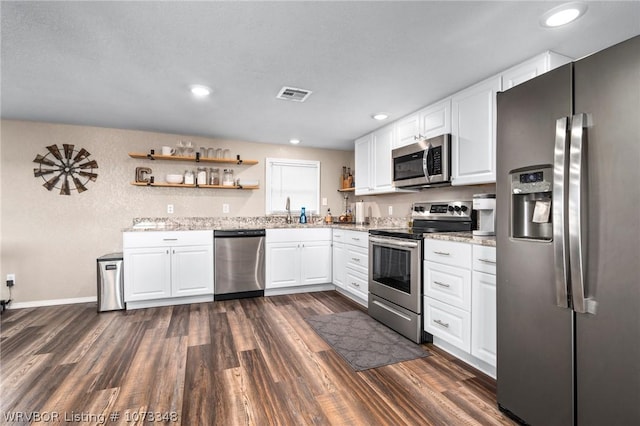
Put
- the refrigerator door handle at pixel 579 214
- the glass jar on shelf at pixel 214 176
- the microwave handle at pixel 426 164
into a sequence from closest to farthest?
the refrigerator door handle at pixel 579 214 → the microwave handle at pixel 426 164 → the glass jar on shelf at pixel 214 176

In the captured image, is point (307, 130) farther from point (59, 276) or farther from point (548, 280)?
point (59, 276)

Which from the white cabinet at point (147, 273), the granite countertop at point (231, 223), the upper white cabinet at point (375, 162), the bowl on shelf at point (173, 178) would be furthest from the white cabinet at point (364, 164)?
the white cabinet at point (147, 273)

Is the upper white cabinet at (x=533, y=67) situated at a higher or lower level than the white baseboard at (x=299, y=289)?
higher

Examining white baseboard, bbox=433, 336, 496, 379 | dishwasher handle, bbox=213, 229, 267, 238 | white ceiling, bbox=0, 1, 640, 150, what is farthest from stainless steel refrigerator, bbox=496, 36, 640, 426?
dishwasher handle, bbox=213, 229, 267, 238

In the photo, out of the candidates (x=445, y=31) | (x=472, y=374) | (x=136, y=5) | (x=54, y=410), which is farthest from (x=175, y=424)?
(x=445, y=31)

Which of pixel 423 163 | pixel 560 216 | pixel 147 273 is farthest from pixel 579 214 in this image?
pixel 147 273

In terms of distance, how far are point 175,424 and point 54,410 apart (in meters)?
0.72

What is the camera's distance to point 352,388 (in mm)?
1953

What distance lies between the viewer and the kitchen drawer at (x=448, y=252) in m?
2.22

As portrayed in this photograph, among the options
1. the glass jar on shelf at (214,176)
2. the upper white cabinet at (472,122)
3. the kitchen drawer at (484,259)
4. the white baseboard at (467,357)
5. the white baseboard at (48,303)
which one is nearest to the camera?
the kitchen drawer at (484,259)

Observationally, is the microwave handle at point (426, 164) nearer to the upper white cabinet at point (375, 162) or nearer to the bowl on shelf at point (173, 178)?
the upper white cabinet at point (375, 162)

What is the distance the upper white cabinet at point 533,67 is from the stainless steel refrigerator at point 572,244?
710mm

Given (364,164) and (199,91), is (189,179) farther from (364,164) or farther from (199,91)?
(364,164)

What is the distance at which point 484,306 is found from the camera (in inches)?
81.4
